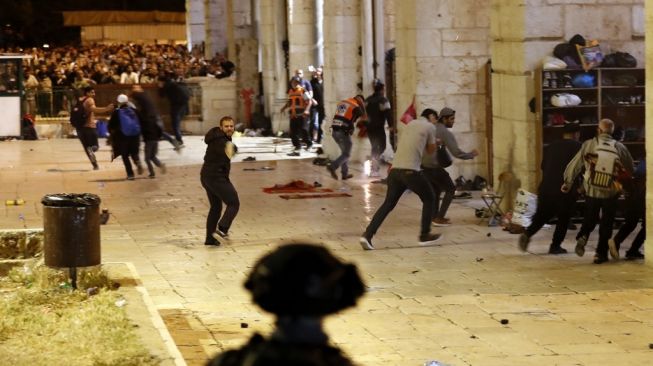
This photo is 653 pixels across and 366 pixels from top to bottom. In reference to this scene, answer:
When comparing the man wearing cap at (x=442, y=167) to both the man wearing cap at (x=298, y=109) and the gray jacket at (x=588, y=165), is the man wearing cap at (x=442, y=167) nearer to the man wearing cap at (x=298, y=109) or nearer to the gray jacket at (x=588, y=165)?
the gray jacket at (x=588, y=165)

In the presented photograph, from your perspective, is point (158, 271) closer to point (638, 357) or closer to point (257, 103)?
point (638, 357)

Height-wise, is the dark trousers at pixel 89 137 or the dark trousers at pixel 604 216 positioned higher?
the dark trousers at pixel 89 137

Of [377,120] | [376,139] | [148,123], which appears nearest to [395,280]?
[377,120]

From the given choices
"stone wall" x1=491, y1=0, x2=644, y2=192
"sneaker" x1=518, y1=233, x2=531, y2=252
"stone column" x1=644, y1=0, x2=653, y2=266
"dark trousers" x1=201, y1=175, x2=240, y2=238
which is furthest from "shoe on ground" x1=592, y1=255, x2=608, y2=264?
"dark trousers" x1=201, y1=175, x2=240, y2=238

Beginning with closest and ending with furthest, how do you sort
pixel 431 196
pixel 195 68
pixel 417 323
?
1. pixel 417 323
2. pixel 431 196
3. pixel 195 68

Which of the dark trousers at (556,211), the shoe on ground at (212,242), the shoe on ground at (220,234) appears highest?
the dark trousers at (556,211)

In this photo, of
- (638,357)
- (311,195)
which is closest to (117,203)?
(311,195)

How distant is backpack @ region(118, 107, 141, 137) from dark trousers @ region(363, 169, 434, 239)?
27.3 ft

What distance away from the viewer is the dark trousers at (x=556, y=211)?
1359 centimetres

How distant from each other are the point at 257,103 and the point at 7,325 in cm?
2350

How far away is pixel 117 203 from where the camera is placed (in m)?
18.8

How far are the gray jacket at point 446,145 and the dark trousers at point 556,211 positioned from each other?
61.2 inches

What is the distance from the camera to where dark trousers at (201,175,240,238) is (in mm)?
14375

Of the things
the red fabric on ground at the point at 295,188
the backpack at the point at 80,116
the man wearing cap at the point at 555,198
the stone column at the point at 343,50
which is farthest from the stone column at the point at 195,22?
the man wearing cap at the point at 555,198
